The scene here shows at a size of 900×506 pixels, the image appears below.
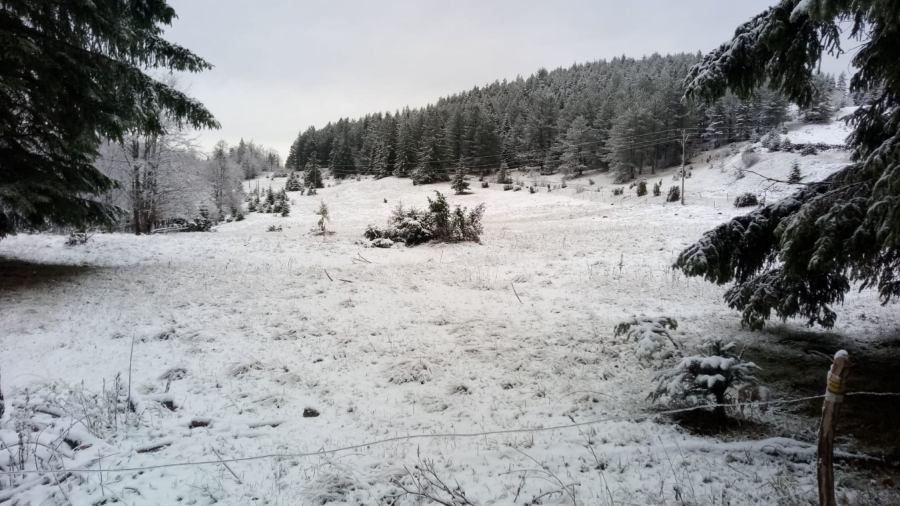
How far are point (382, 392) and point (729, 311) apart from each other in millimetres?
7333

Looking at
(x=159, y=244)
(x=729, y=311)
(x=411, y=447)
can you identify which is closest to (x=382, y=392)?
(x=411, y=447)

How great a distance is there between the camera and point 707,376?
3.92 metres

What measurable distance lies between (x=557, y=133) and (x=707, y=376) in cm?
5856

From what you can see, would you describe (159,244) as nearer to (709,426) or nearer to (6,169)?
(6,169)

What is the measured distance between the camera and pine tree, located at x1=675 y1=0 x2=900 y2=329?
3166 mm

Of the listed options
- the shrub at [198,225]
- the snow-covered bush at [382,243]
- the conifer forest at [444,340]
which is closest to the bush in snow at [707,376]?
the conifer forest at [444,340]

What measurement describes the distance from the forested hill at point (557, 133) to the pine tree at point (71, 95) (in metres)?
38.4

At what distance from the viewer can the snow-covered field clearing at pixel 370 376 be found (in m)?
3.44

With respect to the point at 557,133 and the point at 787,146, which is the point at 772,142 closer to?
the point at 787,146

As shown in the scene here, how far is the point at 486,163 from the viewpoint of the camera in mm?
54938

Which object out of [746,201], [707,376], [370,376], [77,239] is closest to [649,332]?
[707,376]

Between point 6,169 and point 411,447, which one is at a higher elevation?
point 6,169

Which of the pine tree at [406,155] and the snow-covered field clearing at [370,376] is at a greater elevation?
the pine tree at [406,155]

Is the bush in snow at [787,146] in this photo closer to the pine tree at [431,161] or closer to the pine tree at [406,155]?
the pine tree at [431,161]
